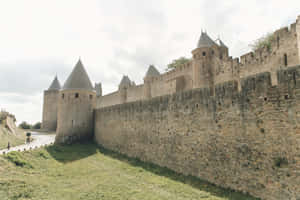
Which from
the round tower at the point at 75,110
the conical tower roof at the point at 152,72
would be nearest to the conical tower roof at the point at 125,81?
the conical tower roof at the point at 152,72

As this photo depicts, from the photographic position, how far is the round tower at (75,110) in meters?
17.5

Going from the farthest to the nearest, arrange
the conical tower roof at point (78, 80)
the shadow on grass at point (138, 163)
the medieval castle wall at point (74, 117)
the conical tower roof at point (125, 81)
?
the conical tower roof at point (125, 81) < the conical tower roof at point (78, 80) < the medieval castle wall at point (74, 117) < the shadow on grass at point (138, 163)

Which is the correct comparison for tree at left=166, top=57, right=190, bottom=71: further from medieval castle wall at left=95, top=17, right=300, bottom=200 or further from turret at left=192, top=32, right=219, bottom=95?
medieval castle wall at left=95, top=17, right=300, bottom=200

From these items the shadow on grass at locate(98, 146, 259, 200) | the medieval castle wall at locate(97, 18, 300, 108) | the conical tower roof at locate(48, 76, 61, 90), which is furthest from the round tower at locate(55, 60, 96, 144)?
the conical tower roof at locate(48, 76, 61, 90)

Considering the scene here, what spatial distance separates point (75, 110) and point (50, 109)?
1912 centimetres

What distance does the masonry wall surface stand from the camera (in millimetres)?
33312

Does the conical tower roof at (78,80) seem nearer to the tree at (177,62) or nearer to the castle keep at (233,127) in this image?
the castle keep at (233,127)

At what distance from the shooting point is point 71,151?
49.0 feet

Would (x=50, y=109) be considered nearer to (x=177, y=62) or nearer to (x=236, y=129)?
(x=177, y=62)

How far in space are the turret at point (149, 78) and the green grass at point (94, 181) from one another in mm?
14002

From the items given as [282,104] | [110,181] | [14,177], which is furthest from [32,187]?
[282,104]

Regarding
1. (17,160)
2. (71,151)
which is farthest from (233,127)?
(71,151)

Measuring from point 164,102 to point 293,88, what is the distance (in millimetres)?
5722

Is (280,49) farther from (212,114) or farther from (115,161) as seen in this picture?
(115,161)
